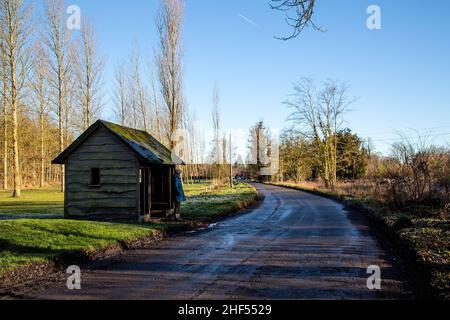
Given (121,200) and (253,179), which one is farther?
(253,179)

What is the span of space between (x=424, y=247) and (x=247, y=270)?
4505mm

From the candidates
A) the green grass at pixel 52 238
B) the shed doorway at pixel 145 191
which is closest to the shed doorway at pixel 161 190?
the shed doorway at pixel 145 191

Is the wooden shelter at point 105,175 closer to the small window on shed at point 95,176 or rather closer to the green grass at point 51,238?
the small window on shed at point 95,176

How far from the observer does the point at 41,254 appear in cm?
867

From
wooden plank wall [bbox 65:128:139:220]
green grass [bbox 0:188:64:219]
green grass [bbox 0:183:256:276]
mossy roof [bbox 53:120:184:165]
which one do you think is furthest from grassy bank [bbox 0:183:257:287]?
green grass [bbox 0:188:64:219]

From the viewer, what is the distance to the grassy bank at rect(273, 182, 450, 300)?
6391mm

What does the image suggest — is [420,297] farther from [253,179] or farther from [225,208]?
[253,179]

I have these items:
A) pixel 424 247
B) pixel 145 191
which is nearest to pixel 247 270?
pixel 424 247

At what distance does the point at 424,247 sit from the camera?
8.96m

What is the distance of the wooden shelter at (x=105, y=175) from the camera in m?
15.3

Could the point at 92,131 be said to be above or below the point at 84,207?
above
